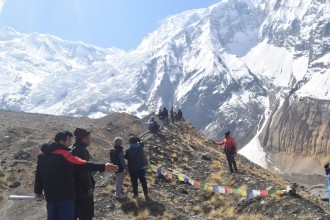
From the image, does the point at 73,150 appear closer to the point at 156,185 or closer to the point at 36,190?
the point at 36,190

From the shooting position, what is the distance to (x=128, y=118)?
7862 cm

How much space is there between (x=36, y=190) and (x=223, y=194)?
1118cm

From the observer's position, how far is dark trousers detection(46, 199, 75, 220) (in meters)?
10.8

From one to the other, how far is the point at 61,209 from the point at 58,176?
2.54 ft

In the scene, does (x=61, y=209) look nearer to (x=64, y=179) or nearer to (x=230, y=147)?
(x=64, y=179)

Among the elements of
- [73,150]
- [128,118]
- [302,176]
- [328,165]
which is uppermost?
[128,118]

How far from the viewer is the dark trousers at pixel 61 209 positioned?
1077 cm

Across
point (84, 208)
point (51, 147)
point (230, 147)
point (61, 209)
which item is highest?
point (51, 147)

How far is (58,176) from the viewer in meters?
10.6

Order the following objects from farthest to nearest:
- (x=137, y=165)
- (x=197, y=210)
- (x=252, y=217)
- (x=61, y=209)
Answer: (x=197, y=210) < (x=137, y=165) < (x=252, y=217) < (x=61, y=209)

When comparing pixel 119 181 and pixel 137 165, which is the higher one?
pixel 137 165

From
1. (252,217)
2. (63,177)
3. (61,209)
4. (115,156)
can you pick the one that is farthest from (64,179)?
(252,217)

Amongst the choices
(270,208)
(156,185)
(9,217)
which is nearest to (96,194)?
(156,185)

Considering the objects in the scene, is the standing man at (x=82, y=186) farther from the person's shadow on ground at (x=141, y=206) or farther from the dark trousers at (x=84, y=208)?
the person's shadow on ground at (x=141, y=206)
